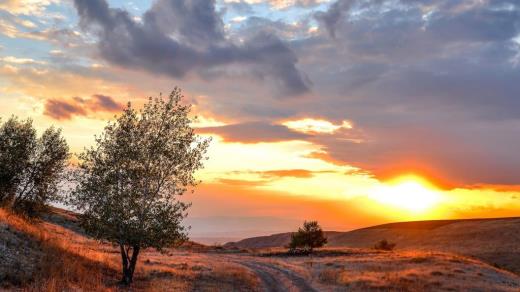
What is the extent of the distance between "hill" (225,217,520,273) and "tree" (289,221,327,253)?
40.6 m

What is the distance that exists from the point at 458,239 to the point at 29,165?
5249 inches

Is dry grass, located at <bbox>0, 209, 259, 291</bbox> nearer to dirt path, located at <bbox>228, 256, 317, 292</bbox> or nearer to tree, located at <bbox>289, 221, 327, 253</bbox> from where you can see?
dirt path, located at <bbox>228, 256, 317, 292</bbox>

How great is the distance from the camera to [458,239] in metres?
142

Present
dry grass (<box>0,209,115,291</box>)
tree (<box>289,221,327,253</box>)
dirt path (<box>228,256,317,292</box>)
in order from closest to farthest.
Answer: dry grass (<box>0,209,115,291</box>) < dirt path (<box>228,256,317,292</box>) < tree (<box>289,221,327,253</box>)

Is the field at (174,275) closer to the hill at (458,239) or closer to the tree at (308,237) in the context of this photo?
the tree at (308,237)

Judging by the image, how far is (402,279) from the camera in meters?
45.4

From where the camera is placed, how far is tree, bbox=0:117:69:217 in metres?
52.5

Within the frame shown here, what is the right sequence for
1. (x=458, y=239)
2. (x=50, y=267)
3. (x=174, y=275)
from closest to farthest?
1. (x=50, y=267)
2. (x=174, y=275)
3. (x=458, y=239)

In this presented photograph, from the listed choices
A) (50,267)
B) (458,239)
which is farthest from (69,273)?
(458,239)

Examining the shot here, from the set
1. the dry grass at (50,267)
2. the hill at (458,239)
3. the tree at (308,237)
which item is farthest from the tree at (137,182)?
the hill at (458,239)

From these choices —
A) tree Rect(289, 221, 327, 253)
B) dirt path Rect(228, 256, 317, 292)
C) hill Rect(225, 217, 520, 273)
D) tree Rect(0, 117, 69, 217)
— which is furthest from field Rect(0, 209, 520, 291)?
hill Rect(225, 217, 520, 273)

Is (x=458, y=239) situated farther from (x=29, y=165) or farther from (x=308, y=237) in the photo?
(x=29, y=165)

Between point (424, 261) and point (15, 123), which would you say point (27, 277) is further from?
point (424, 261)

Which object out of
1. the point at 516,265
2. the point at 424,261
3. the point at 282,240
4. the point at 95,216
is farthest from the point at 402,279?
the point at 282,240
